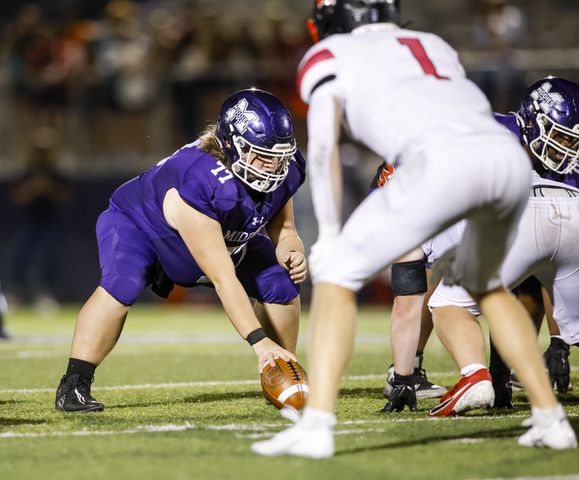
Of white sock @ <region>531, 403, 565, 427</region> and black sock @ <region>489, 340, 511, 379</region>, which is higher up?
white sock @ <region>531, 403, 565, 427</region>

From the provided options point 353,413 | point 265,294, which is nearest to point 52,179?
point 265,294

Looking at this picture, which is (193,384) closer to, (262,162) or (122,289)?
(122,289)

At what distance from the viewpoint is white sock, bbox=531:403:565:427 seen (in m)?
3.93

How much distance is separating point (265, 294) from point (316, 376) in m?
1.94

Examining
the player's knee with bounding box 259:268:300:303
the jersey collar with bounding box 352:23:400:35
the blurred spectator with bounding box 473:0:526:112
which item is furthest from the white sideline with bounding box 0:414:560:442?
the blurred spectator with bounding box 473:0:526:112

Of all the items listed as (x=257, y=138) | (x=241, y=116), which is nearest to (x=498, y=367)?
(x=257, y=138)

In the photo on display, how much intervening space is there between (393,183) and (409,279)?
1.54 meters

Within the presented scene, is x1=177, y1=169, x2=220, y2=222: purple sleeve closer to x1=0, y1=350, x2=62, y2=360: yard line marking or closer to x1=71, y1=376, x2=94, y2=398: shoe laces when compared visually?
x1=71, y1=376, x2=94, y2=398: shoe laces

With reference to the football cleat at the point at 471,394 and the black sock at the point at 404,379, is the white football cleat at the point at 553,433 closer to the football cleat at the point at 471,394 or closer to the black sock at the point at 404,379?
the football cleat at the point at 471,394

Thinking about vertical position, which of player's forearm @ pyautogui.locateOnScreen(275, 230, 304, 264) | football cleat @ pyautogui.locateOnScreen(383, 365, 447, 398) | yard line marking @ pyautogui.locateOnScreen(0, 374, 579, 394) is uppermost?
player's forearm @ pyautogui.locateOnScreen(275, 230, 304, 264)

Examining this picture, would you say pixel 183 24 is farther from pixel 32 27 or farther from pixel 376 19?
pixel 376 19

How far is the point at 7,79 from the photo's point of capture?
13.3 m

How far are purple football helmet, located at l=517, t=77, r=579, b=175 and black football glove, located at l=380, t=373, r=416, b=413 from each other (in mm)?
1179

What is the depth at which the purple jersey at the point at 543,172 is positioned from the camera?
5186mm
